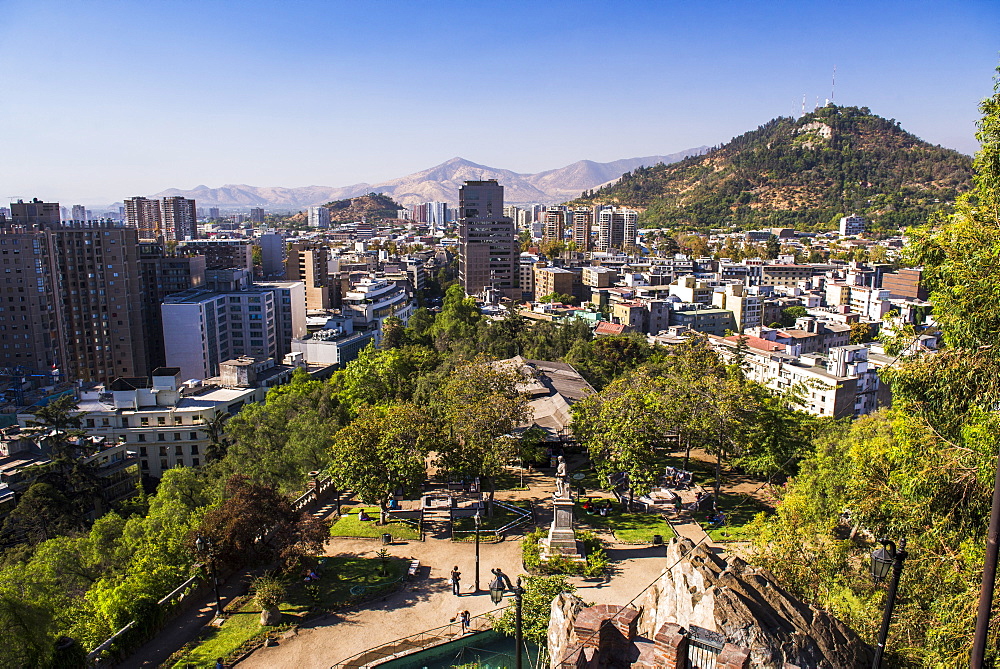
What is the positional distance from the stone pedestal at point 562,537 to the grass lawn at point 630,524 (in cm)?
177

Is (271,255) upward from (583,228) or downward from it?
downward

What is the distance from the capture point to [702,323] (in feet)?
213

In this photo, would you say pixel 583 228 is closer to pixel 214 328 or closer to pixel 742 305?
pixel 742 305

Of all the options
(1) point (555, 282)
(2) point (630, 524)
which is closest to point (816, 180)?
(1) point (555, 282)

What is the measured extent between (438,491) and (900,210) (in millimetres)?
148882

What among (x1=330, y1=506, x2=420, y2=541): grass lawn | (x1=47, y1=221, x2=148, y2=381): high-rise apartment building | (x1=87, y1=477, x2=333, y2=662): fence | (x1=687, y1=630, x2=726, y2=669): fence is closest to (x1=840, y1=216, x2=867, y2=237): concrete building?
(x1=47, y1=221, x2=148, y2=381): high-rise apartment building

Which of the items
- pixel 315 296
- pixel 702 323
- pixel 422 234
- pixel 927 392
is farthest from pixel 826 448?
pixel 422 234

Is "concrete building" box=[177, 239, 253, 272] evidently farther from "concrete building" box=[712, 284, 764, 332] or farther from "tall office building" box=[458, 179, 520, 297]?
"concrete building" box=[712, 284, 764, 332]

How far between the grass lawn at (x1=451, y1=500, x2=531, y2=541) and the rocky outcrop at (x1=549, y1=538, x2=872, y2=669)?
8284mm

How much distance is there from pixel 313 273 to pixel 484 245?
22.0m

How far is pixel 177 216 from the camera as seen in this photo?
5723 inches

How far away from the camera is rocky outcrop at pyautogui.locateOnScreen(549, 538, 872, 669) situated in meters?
10.1

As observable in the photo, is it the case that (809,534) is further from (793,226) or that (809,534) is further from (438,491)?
(793,226)

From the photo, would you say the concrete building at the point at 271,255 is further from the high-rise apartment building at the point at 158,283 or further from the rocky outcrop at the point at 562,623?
the rocky outcrop at the point at 562,623
